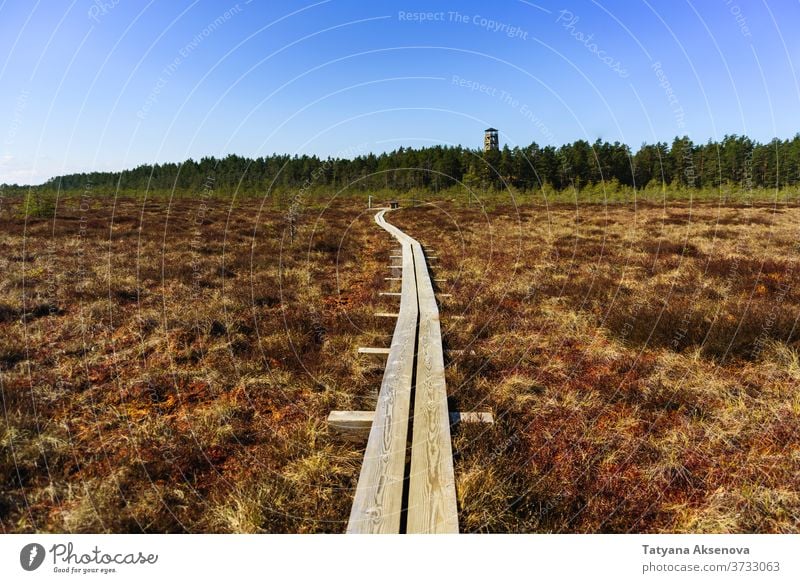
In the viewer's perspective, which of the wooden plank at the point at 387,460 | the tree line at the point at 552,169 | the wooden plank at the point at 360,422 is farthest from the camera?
the tree line at the point at 552,169

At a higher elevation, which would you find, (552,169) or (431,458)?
(552,169)

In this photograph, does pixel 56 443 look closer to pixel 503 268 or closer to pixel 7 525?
pixel 7 525

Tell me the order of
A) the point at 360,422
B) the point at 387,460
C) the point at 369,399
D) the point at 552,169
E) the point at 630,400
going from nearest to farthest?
the point at 387,460 → the point at 360,422 → the point at 630,400 → the point at 369,399 → the point at 552,169

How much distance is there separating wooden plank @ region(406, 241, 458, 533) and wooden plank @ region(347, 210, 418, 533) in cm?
8

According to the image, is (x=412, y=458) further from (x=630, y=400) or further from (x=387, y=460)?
(x=630, y=400)

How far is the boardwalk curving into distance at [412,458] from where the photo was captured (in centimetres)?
236

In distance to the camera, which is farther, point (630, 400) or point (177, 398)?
point (177, 398)

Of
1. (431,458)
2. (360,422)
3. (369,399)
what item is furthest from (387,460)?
(369,399)

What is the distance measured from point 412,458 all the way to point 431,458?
0.13 meters

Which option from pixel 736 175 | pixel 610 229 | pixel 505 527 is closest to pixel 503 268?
pixel 505 527

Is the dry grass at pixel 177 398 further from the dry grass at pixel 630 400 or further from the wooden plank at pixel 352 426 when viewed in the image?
the dry grass at pixel 630 400

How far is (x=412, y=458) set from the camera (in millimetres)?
2871

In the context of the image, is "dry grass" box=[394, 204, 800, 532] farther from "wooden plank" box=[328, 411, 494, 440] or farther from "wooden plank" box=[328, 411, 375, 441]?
"wooden plank" box=[328, 411, 375, 441]

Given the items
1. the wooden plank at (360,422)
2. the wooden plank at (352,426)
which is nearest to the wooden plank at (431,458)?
the wooden plank at (360,422)
